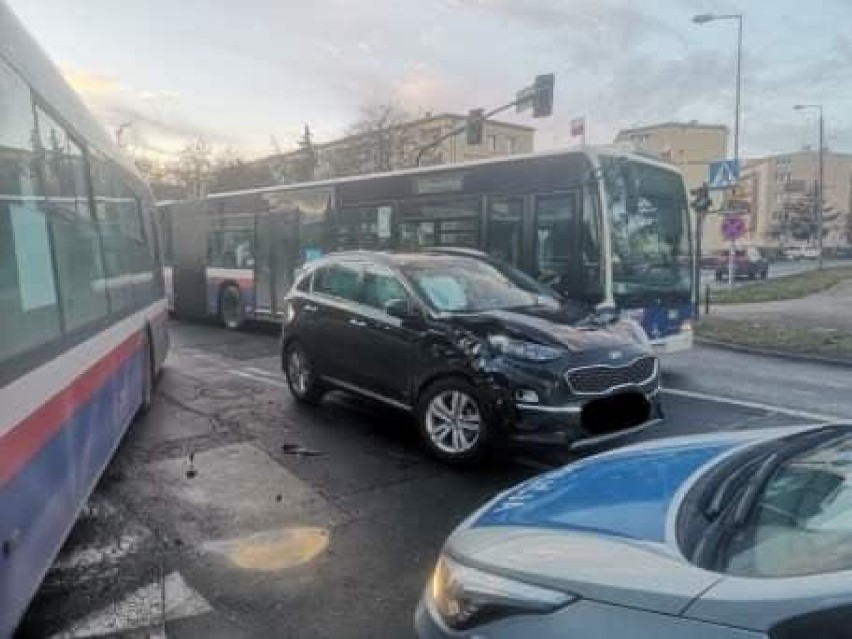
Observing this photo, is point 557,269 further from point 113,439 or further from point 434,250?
point 113,439

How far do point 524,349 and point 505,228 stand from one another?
4721mm

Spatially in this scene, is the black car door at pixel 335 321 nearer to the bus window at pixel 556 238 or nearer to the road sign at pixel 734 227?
the bus window at pixel 556 238

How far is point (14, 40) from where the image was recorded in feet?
10.5

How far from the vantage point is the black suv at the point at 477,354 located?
518 cm

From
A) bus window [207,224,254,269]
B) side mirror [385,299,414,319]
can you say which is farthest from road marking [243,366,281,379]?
bus window [207,224,254,269]

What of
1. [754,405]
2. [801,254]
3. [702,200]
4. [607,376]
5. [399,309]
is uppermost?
[702,200]

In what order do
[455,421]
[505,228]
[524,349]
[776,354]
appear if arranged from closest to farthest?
[524,349] < [455,421] < [505,228] < [776,354]

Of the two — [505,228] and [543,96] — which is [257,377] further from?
[543,96]

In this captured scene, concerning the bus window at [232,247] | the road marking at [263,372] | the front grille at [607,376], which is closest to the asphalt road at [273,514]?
the front grille at [607,376]

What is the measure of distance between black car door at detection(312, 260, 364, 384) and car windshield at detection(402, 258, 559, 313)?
78cm

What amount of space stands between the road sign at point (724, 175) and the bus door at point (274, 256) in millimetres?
9050

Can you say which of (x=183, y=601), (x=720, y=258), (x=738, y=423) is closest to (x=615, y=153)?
(x=738, y=423)

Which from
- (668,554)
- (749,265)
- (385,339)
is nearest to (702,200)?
(385,339)

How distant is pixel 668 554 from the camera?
1.87m
